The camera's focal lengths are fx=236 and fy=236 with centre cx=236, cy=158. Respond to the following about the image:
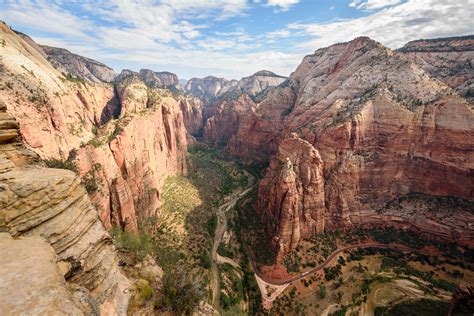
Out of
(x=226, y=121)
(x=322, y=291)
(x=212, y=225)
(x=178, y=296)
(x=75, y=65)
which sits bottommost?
(x=322, y=291)

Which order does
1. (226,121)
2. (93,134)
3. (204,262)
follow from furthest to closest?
1. (226,121)
2. (93,134)
3. (204,262)

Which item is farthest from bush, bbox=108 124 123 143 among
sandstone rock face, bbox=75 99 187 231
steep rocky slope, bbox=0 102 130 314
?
steep rocky slope, bbox=0 102 130 314

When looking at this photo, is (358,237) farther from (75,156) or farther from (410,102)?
(75,156)

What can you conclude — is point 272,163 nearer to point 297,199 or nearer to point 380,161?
point 297,199

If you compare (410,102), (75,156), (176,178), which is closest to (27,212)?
(75,156)

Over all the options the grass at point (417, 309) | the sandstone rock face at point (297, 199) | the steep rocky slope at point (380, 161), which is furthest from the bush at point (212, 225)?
the grass at point (417, 309)

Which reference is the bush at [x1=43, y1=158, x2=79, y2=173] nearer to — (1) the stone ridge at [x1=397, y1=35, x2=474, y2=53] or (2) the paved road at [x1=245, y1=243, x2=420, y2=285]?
(2) the paved road at [x1=245, y1=243, x2=420, y2=285]

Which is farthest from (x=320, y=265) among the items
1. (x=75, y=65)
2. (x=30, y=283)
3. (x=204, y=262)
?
(x=75, y=65)
